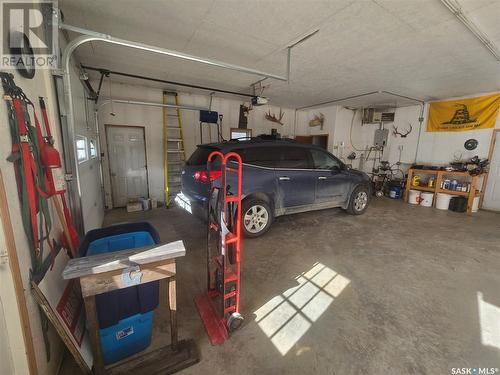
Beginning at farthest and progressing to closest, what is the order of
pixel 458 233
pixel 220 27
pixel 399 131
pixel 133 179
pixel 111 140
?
pixel 399 131 → pixel 133 179 → pixel 111 140 → pixel 458 233 → pixel 220 27

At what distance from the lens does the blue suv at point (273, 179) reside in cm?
309

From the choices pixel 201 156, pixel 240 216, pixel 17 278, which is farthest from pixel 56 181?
pixel 201 156

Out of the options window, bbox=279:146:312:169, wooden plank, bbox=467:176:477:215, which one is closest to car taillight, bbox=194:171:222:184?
window, bbox=279:146:312:169

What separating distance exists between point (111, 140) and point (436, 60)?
6109 millimetres

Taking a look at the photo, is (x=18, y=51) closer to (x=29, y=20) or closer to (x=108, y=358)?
(x=29, y=20)

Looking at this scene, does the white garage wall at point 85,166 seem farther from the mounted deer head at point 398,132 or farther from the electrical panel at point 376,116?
the mounted deer head at point 398,132

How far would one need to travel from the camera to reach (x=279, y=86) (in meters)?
4.66

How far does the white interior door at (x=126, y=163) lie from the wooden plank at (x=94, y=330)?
430 centimetres

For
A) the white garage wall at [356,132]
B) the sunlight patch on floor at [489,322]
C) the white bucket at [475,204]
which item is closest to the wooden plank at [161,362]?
the sunlight patch on floor at [489,322]

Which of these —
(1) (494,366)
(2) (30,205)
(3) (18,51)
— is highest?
(3) (18,51)

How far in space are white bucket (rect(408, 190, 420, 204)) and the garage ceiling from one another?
263 cm

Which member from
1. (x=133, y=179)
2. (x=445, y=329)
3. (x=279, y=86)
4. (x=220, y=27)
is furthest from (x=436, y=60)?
(x=133, y=179)

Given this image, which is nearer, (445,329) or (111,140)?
(445,329)

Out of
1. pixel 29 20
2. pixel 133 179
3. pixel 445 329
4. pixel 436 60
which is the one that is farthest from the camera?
pixel 133 179
